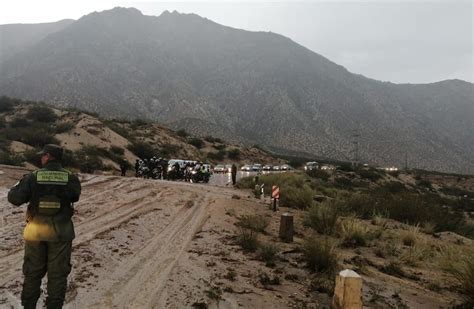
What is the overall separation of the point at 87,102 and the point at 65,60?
27766mm

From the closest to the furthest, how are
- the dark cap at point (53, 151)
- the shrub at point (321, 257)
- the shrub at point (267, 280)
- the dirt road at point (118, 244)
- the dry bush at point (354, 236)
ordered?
1. the dark cap at point (53, 151)
2. the dirt road at point (118, 244)
3. the shrub at point (267, 280)
4. the shrub at point (321, 257)
5. the dry bush at point (354, 236)

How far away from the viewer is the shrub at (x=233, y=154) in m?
63.6

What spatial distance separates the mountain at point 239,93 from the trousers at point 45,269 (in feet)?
315

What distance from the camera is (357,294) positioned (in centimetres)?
571

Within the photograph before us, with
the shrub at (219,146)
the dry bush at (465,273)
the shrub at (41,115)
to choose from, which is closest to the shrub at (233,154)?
the shrub at (219,146)

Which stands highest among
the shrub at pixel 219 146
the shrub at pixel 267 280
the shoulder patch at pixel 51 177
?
the shoulder patch at pixel 51 177

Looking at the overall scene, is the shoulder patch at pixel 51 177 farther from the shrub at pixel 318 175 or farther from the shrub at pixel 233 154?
the shrub at pixel 233 154

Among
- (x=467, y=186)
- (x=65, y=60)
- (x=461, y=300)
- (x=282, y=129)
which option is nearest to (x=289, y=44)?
(x=282, y=129)

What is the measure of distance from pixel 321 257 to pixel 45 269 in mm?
5593

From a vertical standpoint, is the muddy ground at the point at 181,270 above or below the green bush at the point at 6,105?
below

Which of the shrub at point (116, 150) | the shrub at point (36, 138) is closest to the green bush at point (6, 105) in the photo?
the shrub at point (36, 138)

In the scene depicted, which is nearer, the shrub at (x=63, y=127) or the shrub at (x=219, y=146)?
the shrub at (x=63, y=127)

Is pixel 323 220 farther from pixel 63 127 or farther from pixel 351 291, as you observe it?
pixel 63 127

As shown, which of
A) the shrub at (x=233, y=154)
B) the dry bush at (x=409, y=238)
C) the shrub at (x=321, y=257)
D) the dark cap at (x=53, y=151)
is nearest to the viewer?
the dark cap at (x=53, y=151)
